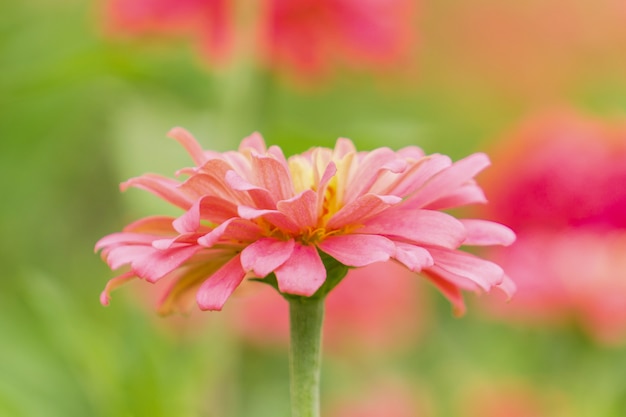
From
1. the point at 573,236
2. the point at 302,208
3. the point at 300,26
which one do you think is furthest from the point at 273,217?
the point at 300,26

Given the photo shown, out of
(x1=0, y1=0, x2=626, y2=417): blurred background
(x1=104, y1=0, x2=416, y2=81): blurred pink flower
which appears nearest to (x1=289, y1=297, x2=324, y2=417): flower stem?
(x1=0, y1=0, x2=626, y2=417): blurred background

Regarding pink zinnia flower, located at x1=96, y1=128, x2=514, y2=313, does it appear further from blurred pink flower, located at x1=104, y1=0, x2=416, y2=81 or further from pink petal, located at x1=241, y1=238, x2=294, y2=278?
blurred pink flower, located at x1=104, y1=0, x2=416, y2=81

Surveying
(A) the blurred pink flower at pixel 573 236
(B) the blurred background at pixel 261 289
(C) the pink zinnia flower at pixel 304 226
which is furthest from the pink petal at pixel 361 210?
(A) the blurred pink flower at pixel 573 236

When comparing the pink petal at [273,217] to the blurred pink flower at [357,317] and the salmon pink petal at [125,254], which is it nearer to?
the salmon pink petal at [125,254]

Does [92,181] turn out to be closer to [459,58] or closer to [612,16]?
[459,58]

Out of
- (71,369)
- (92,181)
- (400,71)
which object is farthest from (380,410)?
(92,181)

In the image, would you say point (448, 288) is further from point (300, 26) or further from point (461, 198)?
point (300, 26)
